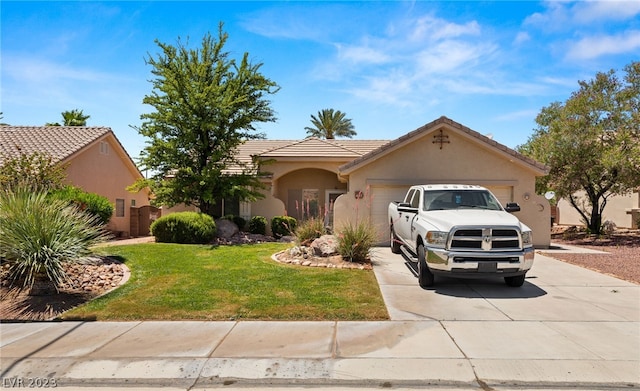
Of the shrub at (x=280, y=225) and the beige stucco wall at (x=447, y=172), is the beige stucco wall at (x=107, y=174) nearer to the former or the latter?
the shrub at (x=280, y=225)

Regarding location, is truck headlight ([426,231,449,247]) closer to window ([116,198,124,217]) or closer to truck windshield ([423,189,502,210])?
truck windshield ([423,189,502,210])

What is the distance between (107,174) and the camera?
2269 cm

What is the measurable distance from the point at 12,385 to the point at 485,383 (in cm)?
515

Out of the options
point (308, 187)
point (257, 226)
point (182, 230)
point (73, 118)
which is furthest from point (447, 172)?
point (73, 118)

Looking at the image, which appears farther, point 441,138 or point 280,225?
point 280,225

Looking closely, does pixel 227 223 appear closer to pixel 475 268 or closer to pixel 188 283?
pixel 188 283

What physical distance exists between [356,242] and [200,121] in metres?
9.48

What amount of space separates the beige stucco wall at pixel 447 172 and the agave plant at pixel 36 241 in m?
8.98

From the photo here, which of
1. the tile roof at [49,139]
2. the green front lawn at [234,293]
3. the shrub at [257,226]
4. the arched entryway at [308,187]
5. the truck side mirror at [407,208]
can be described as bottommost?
the green front lawn at [234,293]

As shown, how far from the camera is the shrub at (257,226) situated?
19188mm

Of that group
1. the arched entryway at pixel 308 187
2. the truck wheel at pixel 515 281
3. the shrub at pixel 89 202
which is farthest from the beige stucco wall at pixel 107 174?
the truck wheel at pixel 515 281

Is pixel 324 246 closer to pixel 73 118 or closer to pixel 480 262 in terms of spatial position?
pixel 480 262

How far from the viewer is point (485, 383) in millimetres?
4371

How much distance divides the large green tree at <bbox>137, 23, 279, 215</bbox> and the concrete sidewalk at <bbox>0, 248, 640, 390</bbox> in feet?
36.1
